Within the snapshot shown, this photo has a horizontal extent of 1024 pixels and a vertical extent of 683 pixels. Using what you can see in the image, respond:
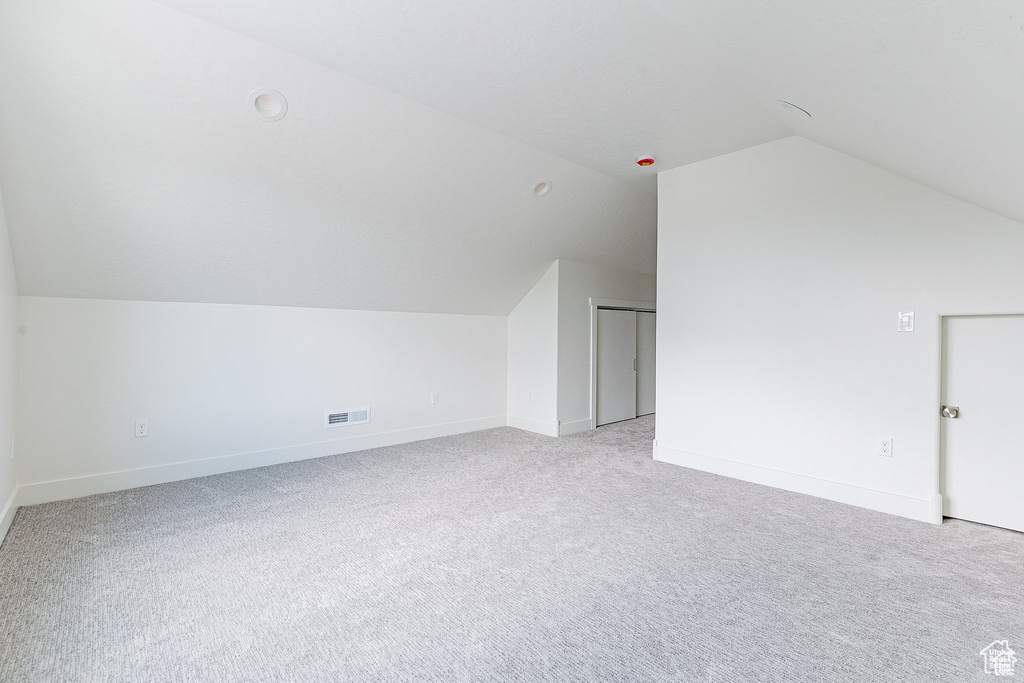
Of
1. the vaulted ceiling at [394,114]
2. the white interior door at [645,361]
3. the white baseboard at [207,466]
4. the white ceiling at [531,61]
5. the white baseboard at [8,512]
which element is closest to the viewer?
the vaulted ceiling at [394,114]

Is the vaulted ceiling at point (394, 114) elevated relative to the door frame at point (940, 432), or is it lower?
elevated

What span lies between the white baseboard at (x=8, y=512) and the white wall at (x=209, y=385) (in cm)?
12

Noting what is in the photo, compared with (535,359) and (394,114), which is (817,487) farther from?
(394,114)

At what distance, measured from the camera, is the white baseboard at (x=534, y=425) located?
18.7ft

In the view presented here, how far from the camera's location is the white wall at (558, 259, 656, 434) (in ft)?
18.7

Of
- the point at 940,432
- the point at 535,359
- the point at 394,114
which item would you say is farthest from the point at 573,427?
the point at 394,114

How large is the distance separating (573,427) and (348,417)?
2592 mm

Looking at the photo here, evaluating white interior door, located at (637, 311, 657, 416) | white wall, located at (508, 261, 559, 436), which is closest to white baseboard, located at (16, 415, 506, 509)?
white wall, located at (508, 261, 559, 436)

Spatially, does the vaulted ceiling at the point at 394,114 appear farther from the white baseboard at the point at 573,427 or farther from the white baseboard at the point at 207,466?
→ the white baseboard at the point at 573,427

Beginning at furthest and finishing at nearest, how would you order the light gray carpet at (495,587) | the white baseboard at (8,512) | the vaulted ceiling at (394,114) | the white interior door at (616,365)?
1. the white interior door at (616,365)
2. the white baseboard at (8,512)
3. the light gray carpet at (495,587)
4. the vaulted ceiling at (394,114)

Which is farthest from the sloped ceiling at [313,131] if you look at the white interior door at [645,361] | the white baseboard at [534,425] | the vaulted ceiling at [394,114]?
the white interior door at [645,361]

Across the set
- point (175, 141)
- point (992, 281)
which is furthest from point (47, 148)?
point (992, 281)

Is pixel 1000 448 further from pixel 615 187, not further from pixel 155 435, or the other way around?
pixel 155 435

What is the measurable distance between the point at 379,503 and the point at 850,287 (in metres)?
3.73
